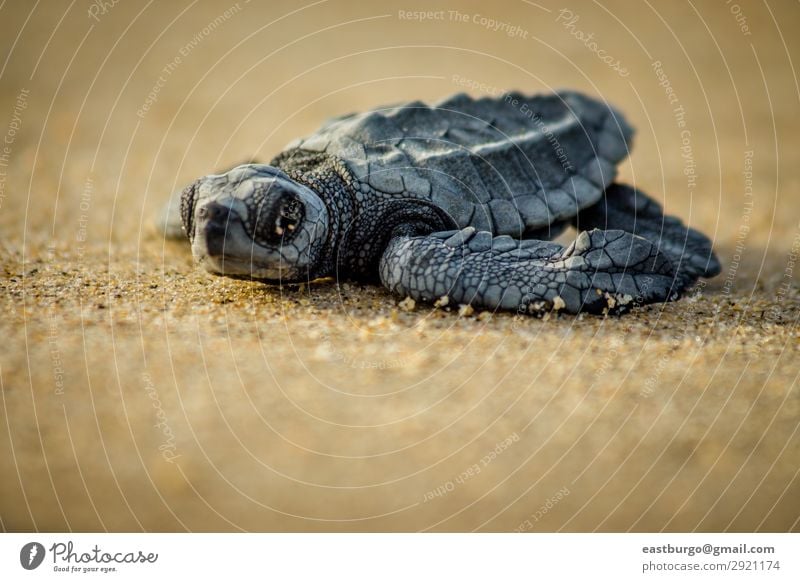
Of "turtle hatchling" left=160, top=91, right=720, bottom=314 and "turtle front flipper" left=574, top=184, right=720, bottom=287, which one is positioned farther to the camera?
"turtle front flipper" left=574, top=184, right=720, bottom=287

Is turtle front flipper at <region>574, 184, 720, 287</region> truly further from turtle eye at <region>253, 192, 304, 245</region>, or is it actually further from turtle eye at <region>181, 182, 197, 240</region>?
turtle eye at <region>181, 182, 197, 240</region>

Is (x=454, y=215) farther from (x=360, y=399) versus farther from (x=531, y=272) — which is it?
(x=360, y=399)

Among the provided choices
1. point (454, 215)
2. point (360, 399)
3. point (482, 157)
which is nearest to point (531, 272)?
point (454, 215)

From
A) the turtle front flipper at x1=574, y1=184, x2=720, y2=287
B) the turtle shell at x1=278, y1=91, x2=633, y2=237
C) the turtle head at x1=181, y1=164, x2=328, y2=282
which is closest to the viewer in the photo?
the turtle head at x1=181, y1=164, x2=328, y2=282

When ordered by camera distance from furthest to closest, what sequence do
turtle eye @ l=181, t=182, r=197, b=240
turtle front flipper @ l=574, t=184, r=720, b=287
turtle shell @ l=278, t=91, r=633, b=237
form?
turtle front flipper @ l=574, t=184, r=720, b=287 < turtle shell @ l=278, t=91, r=633, b=237 < turtle eye @ l=181, t=182, r=197, b=240

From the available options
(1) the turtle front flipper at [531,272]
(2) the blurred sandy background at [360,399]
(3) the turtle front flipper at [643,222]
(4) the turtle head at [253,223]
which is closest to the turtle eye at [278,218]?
(4) the turtle head at [253,223]
